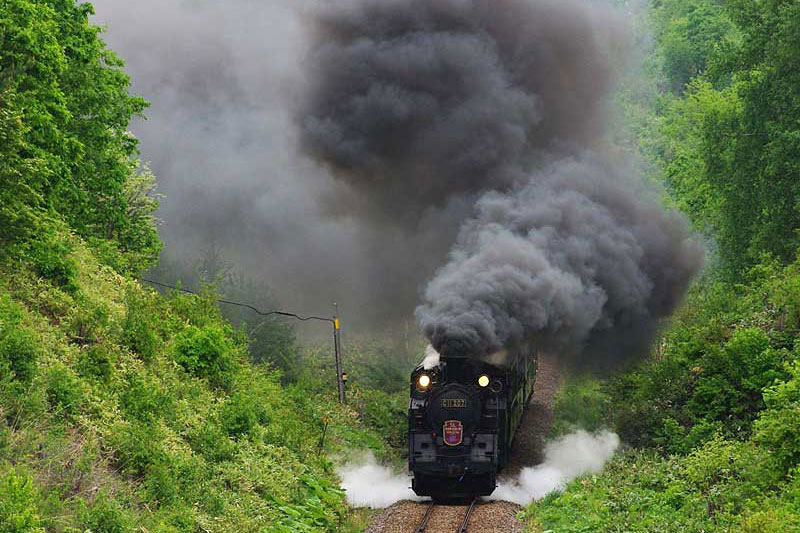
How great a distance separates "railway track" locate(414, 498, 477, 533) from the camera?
46.0ft

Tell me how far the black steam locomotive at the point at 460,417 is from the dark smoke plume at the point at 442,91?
17.1 ft

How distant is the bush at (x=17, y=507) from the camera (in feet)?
27.7

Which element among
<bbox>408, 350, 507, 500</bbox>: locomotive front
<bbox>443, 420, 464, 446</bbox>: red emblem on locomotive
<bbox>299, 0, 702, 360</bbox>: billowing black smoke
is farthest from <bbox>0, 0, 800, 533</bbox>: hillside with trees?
<bbox>299, 0, 702, 360</bbox>: billowing black smoke

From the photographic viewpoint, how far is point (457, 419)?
48.7 ft

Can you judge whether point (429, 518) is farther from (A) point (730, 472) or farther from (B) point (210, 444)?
(A) point (730, 472)

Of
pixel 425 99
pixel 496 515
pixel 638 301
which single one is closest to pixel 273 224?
pixel 425 99

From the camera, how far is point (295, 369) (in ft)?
84.0

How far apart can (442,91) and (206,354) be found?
26.4 ft

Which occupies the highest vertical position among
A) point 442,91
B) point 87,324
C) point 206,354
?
point 442,91

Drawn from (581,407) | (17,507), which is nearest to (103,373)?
(17,507)

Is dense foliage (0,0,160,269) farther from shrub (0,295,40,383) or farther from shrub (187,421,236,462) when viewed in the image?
shrub (187,421,236,462)

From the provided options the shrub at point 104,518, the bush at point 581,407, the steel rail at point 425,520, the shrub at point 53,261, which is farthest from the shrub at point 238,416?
the bush at point 581,407

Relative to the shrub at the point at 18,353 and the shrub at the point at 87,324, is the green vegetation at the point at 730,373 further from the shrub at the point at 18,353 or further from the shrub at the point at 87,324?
the shrub at the point at 87,324

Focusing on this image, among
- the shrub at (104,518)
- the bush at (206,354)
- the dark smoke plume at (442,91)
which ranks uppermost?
the dark smoke plume at (442,91)
